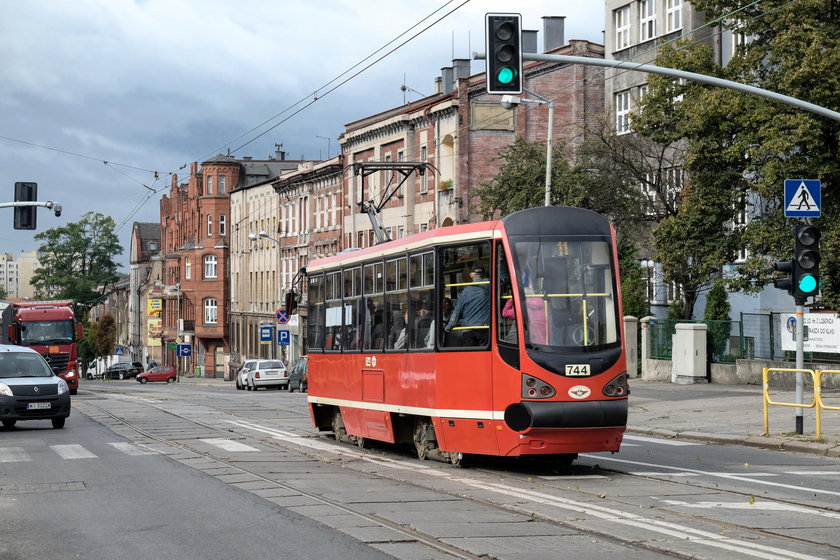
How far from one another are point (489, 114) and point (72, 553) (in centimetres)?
5277

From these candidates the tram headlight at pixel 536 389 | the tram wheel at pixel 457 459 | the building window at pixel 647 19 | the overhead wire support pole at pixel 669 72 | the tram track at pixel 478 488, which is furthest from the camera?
the building window at pixel 647 19

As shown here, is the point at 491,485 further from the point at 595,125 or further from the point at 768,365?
the point at 595,125

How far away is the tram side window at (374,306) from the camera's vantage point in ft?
63.2

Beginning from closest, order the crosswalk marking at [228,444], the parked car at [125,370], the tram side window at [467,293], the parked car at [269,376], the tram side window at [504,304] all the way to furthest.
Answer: the tram side window at [504,304] < the tram side window at [467,293] < the crosswalk marking at [228,444] < the parked car at [269,376] < the parked car at [125,370]

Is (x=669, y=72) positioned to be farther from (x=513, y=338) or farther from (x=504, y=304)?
(x=513, y=338)

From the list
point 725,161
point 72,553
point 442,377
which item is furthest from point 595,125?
point 72,553

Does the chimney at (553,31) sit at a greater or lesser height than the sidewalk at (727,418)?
greater

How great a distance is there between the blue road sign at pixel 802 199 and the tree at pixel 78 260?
392 feet

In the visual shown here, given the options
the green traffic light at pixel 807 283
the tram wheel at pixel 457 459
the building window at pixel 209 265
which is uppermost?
the building window at pixel 209 265

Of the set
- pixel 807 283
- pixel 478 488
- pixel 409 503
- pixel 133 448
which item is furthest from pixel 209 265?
pixel 409 503

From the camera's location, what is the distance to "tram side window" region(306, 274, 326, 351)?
22750 millimetres

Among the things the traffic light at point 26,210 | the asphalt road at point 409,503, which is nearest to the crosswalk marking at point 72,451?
the asphalt road at point 409,503

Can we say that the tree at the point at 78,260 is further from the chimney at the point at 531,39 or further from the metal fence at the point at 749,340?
the metal fence at the point at 749,340

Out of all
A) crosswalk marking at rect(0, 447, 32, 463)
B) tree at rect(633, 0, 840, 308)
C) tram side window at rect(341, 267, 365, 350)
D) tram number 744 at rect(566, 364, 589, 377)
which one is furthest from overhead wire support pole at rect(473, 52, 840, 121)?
tree at rect(633, 0, 840, 308)
